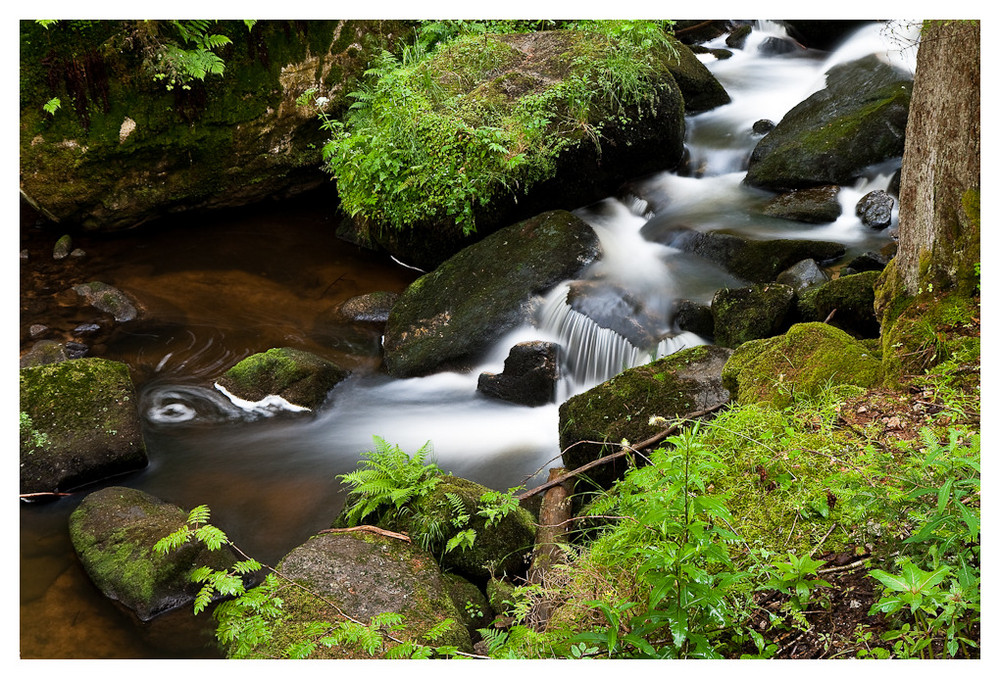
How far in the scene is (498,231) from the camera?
759 centimetres

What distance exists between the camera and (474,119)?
7.93 m

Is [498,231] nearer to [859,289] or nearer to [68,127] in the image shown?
[859,289]

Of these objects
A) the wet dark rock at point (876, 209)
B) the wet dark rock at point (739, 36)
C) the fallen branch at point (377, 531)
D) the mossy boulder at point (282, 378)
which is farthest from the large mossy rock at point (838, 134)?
the fallen branch at point (377, 531)

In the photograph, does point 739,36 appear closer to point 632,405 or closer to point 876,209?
point 876,209

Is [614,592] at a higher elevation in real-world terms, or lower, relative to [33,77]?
lower

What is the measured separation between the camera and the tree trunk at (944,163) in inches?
141

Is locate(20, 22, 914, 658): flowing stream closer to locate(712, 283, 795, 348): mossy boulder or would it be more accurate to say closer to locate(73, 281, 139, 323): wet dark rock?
locate(73, 281, 139, 323): wet dark rock

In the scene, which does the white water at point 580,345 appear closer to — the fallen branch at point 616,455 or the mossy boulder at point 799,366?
the fallen branch at point 616,455

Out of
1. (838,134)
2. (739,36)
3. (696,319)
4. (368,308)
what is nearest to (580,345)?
(696,319)

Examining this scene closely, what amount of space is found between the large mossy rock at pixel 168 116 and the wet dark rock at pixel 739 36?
5.28 metres

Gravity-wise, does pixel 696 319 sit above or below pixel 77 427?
below

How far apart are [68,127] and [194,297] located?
8.49 ft

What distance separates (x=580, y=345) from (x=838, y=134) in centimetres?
440
